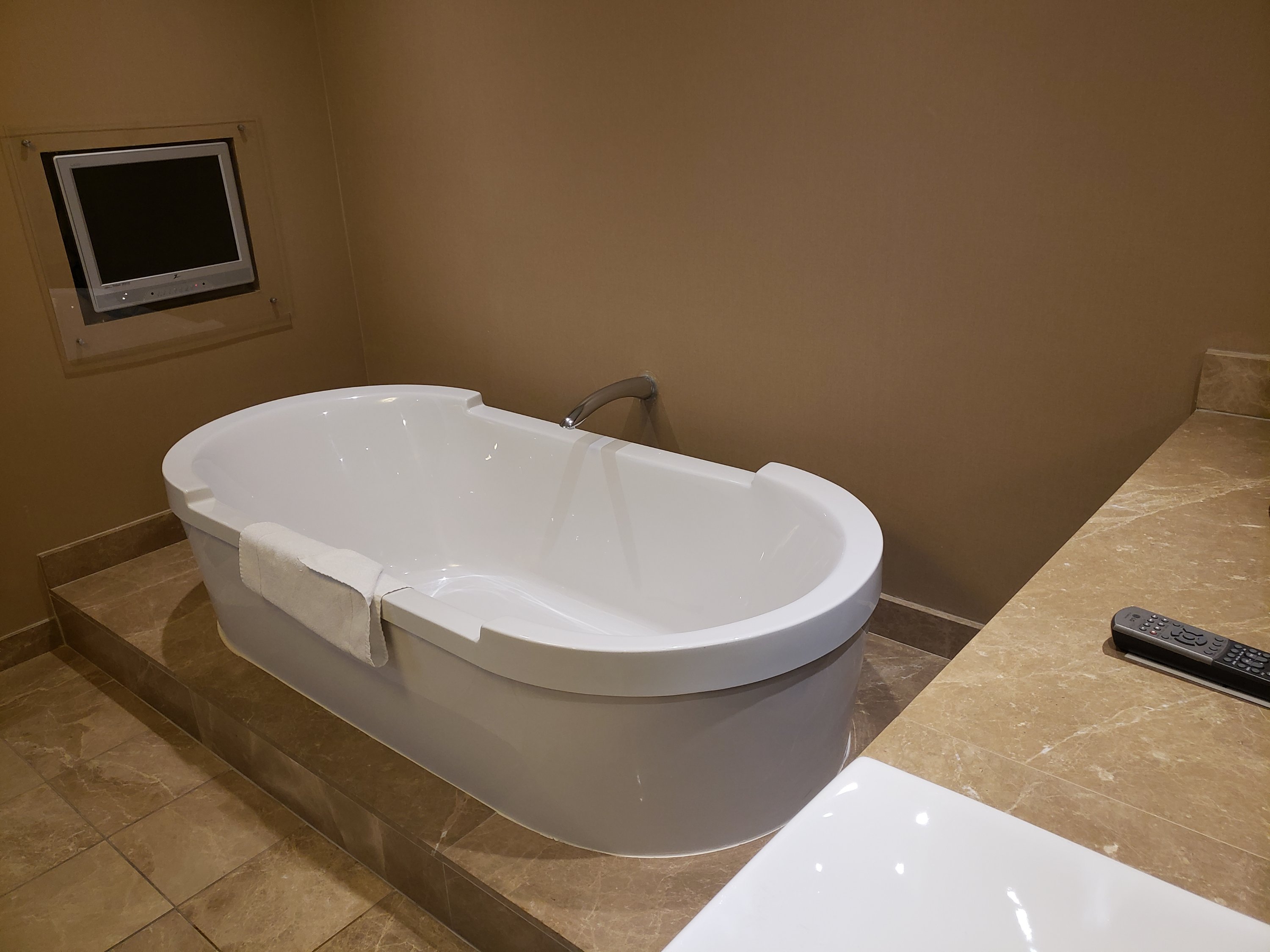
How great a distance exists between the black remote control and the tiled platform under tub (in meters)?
0.86

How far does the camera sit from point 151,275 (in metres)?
2.74

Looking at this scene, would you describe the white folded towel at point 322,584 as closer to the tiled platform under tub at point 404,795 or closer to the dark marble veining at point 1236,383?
the tiled platform under tub at point 404,795

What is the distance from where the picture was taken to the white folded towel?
1759mm

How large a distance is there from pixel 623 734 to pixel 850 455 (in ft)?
3.43

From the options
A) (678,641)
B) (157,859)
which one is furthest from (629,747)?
(157,859)

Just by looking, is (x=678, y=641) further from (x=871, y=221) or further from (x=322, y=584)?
(x=871, y=221)

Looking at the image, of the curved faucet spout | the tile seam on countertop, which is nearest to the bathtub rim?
the tile seam on countertop

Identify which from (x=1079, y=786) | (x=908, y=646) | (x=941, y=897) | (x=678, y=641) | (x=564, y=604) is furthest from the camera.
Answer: (x=564, y=604)

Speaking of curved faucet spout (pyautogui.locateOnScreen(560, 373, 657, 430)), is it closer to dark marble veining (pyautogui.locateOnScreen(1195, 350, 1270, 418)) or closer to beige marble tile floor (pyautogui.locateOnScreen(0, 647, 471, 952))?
beige marble tile floor (pyautogui.locateOnScreen(0, 647, 471, 952))

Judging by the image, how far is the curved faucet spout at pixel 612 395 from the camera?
2.27 m

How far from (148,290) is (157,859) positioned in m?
1.63

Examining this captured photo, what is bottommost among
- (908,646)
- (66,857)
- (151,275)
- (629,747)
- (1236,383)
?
(66,857)

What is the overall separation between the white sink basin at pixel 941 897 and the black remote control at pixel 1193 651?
0.36 meters

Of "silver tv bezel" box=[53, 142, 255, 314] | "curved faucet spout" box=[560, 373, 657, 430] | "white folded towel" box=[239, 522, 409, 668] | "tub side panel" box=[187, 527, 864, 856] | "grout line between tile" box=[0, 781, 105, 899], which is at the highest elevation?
"silver tv bezel" box=[53, 142, 255, 314]
